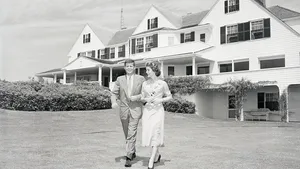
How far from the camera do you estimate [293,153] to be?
259 inches

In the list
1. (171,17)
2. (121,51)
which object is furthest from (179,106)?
(121,51)

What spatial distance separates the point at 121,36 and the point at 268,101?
18109mm

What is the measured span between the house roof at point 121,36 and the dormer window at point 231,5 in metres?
12.0

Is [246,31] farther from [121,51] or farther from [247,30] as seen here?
A: [121,51]

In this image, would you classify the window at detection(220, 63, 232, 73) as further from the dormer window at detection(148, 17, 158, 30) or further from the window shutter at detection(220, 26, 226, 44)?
the dormer window at detection(148, 17, 158, 30)

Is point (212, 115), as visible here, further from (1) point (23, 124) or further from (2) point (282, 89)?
(1) point (23, 124)

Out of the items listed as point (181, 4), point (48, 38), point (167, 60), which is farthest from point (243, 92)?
point (48, 38)

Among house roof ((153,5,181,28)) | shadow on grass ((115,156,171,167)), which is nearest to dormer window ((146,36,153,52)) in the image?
house roof ((153,5,181,28))

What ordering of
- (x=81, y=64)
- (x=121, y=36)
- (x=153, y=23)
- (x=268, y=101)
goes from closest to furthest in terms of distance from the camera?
(x=268, y=101)
(x=153, y=23)
(x=81, y=64)
(x=121, y=36)

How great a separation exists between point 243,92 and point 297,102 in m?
3.08

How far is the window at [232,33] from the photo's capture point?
72.3 ft

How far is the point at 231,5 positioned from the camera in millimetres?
22438

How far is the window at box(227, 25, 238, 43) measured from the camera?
72.3ft

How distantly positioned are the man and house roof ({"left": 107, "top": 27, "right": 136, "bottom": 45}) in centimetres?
2679
